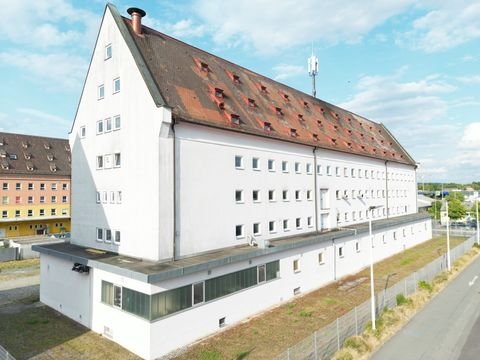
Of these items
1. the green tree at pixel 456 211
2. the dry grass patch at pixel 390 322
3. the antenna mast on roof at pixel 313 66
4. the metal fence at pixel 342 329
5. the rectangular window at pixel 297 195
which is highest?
the antenna mast on roof at pixel 313 66

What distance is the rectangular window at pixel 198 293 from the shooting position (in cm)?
1820

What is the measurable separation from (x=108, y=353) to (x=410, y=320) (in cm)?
1748

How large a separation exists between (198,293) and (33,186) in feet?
170

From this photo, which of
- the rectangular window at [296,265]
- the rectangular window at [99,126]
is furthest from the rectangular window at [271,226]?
the rectangular window at [99,126]

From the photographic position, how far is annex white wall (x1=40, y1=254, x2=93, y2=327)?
2070cm

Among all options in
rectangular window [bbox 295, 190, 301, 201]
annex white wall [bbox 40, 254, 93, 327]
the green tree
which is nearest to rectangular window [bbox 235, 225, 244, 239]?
rectangular window [bbox 295, 190, 301, 201]

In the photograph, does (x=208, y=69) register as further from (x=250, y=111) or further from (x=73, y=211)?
Answer: (x=73, y=211)

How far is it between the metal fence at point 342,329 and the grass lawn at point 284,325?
133 centimetres

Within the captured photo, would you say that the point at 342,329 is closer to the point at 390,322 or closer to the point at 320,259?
the point at 390,322

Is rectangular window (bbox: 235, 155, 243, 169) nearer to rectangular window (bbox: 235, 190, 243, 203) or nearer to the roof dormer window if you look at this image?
rectangular window (bbox: 235, 190, 243, 203)

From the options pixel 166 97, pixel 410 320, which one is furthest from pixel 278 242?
pixel 166 97

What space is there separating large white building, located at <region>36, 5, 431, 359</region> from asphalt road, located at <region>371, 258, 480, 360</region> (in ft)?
22.9

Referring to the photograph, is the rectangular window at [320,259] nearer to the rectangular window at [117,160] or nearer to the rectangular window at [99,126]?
the rectangular window at [117,160]

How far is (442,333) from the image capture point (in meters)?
18.3
